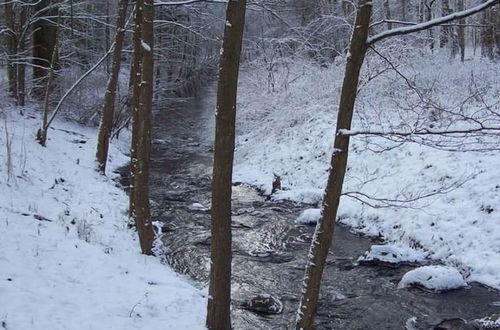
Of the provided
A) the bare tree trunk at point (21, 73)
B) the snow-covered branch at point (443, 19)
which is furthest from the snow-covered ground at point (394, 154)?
the bare tree trunk at point (21, 73)

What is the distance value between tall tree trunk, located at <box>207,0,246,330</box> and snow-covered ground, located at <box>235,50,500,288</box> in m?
1.34

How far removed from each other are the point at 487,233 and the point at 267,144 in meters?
10.3

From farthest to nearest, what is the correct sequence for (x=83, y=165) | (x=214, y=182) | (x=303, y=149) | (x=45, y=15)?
(x=45, y=15), (x=303, y=149), (x=83, y=165), (x=214, y=182)

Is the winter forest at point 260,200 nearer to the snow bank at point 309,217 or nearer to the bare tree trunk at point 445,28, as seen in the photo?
the snow bank at point 309,217

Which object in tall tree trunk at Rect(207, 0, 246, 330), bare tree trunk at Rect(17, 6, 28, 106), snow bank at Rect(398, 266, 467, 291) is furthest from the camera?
bare tree trunk at Rect(17, 6, 28, 106)

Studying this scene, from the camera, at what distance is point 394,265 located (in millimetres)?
9312

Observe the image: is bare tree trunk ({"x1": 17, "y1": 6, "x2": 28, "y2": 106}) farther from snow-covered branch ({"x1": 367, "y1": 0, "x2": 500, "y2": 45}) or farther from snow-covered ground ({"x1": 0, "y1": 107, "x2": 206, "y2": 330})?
snow-covered branch ({"x1": 367, "y1": 0, "x2": 500, "y2": 45})

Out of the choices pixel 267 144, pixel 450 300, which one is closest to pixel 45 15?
pixel 267 144

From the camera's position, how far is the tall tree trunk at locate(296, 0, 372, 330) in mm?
4273

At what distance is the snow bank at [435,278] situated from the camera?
26.9 ft

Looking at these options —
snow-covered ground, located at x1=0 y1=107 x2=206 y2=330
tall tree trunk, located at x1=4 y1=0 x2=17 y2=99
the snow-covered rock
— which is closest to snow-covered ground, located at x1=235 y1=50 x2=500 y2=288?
the snow-covered rock

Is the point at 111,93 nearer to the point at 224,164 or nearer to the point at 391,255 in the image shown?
the point at 391,255

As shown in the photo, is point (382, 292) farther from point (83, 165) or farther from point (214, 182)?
point (83, 165)

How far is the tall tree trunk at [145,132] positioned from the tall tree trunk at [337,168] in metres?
4.69
